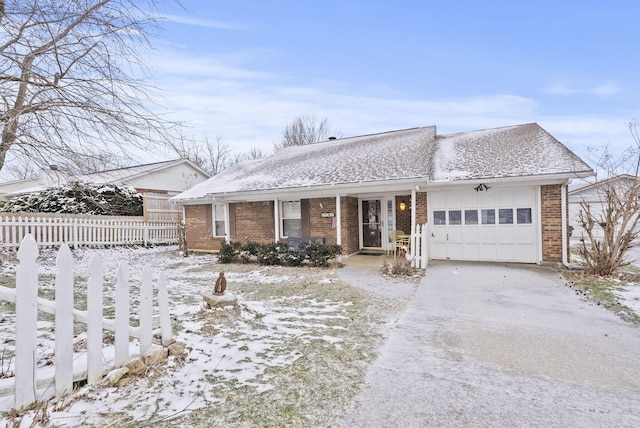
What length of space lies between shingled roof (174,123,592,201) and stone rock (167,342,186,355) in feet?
26.8

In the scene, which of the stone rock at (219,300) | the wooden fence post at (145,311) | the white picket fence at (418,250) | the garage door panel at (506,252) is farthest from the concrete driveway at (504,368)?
the garage door panel at (506,252)

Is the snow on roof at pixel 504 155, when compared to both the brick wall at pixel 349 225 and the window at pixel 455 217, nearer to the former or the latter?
the window at pixel 455 217

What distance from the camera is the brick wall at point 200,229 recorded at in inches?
587

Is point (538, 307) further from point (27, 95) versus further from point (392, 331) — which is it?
point (27, 95)

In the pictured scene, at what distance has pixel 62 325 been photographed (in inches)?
103

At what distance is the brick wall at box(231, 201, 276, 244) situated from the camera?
13.5 meters

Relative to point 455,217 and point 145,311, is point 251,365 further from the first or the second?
point 455,217

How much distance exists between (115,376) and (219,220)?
12.3 metres

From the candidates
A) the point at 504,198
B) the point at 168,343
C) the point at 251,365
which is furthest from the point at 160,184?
the point at 251,365

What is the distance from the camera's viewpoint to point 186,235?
15.4 metres

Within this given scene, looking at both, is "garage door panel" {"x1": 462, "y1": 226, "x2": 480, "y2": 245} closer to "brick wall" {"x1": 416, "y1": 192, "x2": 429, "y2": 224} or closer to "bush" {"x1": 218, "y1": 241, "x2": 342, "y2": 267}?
"brick wall" {"x1": 416, "y1": 192, "x2": 429, "y2": 224}

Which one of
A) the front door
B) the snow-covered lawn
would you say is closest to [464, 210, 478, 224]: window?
the front door

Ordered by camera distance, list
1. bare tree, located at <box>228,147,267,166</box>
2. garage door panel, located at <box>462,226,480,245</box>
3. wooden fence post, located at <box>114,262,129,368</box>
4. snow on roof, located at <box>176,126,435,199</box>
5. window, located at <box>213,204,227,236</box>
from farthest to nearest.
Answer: bare tree, located at <box>228,147,267,166</box> < window, located at <box>213,204,227,236</box> < snow on roof, located at <box>176,126,435,199</box> < garage door panel, located at <box>462,226,480,245</box> < wooden fence post, located at <box>114,262,129,368</box>

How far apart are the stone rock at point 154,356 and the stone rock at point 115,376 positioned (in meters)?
0.22
